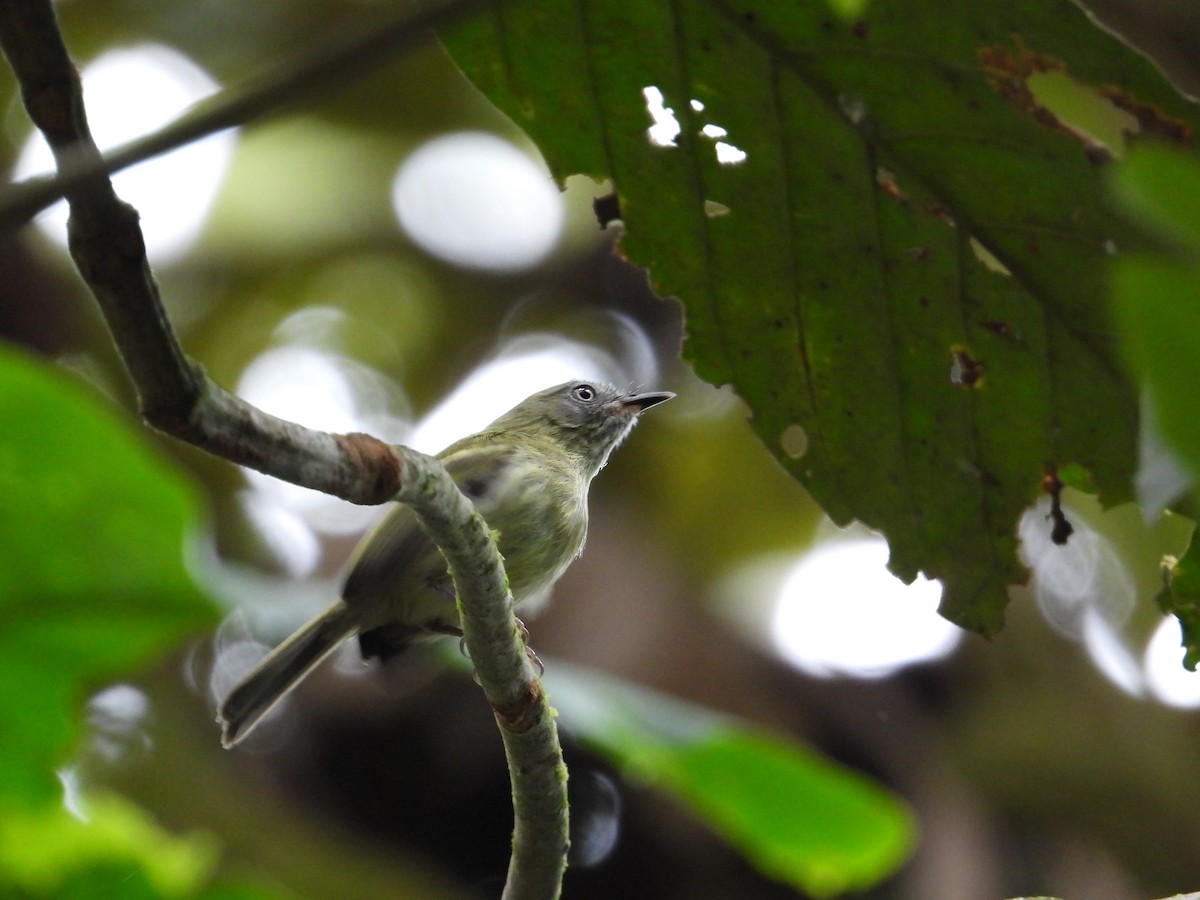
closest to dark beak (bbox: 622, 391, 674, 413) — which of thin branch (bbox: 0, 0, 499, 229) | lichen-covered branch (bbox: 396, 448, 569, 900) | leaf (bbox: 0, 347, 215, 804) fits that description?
lichen-covered branch (bbox: 396, 448, 569, 900)

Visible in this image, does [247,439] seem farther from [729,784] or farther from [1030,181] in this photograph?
[1030,181]

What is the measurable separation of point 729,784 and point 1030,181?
130 cm

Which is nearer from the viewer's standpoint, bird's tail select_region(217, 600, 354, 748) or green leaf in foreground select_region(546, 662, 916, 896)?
green leaf in foreground select_region(546, 662, 916, 896)

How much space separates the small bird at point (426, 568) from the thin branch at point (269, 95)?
3.01 meters

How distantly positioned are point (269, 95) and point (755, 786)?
1.35 m

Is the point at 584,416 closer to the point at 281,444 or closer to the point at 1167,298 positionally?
the point at 281,444

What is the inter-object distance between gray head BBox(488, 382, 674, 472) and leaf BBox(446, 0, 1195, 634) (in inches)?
103

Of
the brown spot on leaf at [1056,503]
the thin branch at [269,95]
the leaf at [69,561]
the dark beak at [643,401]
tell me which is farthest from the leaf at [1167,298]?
the dark beak at [643,401]

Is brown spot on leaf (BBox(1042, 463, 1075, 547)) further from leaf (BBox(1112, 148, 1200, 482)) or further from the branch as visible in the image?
leaf (BBox(1112, 148, 1200, 482))

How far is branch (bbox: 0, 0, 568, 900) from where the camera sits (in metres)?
1.21

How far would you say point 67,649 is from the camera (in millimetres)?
1637

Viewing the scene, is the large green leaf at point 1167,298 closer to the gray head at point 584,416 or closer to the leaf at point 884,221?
the leaf at point 884,221

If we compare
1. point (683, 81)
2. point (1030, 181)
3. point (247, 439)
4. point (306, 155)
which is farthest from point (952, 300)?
point (306, 155)

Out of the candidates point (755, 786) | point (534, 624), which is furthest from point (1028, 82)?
point (534, 624)
